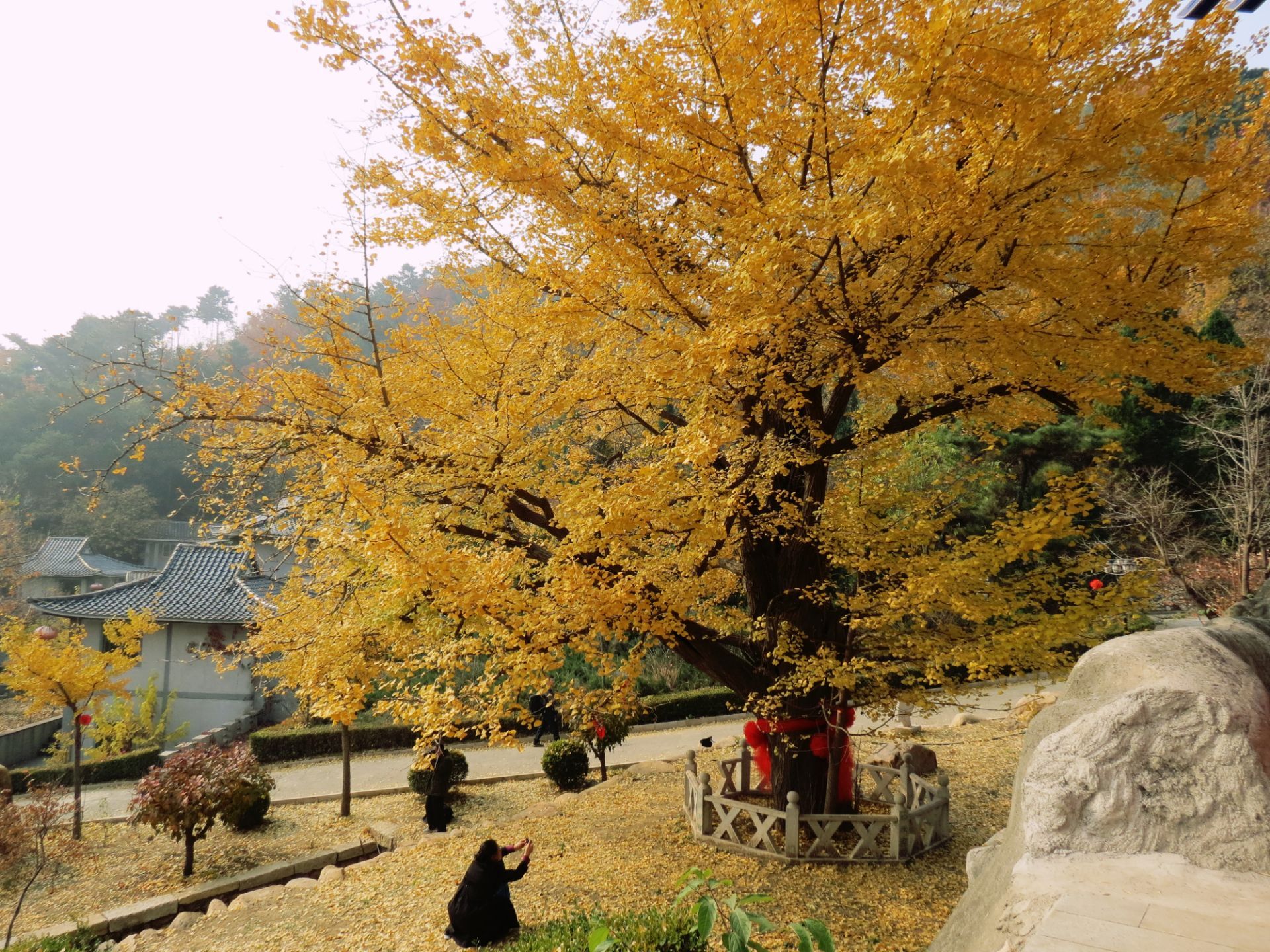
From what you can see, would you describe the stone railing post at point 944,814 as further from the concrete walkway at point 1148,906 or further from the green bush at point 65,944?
the green bush at point 65,944

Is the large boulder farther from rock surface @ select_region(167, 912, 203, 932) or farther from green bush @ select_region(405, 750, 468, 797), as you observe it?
green bush @ select_region(405, 750, 468, 797)

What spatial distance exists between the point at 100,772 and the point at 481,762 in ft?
29.9

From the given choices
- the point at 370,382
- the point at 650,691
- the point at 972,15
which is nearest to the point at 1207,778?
the point at 972,15

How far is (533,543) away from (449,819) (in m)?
6.10

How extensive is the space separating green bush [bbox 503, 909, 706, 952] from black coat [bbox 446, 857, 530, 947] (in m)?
1.43

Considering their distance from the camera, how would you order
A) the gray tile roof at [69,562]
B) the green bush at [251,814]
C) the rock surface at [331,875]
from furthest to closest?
the gray tile roof at [69,562] < the green bush at [251,814] < the rock surface at [331,875]

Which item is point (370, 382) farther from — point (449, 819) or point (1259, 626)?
point (449, 819)

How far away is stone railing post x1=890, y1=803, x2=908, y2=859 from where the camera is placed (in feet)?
23.3

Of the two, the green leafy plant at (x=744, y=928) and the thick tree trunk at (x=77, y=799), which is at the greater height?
the green leafy plant at (x=744, y=928)

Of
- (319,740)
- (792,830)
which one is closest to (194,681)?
(319,740)

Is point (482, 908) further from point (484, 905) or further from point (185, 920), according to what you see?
point (185, 920)

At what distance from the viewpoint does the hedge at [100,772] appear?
633 inches

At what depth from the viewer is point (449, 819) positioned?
1105cm

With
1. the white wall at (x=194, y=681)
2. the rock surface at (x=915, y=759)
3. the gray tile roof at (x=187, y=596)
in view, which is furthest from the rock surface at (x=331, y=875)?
the white wall at (x=194, y=681)
